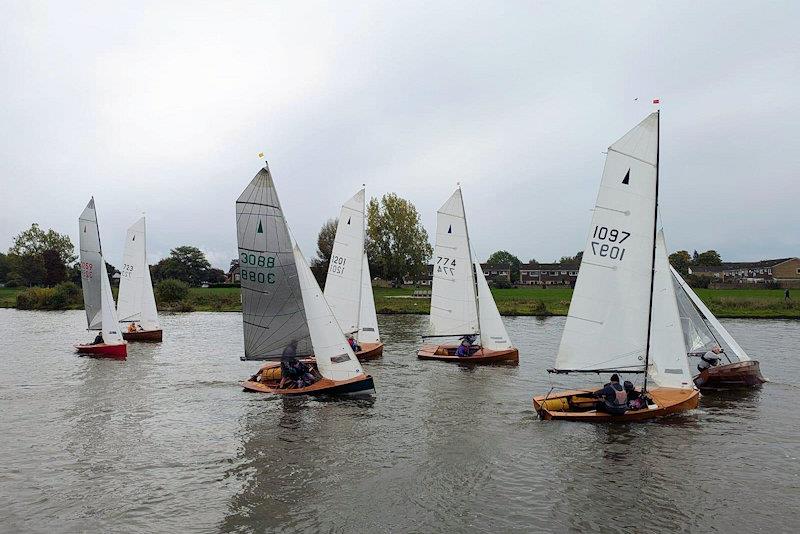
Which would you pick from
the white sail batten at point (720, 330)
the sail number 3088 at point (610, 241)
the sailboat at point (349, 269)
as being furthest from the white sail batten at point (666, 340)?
the sailboat at point (349, 269)

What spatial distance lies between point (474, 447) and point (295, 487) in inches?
221

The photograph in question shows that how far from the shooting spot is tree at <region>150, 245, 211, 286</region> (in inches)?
6120

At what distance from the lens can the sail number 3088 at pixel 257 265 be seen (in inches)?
842

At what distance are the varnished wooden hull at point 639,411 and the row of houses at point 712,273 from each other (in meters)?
97.7

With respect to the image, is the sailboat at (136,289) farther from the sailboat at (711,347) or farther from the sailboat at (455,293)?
the sailboat at (711,347)

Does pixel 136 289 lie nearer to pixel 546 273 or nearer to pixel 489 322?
pixel 489 322

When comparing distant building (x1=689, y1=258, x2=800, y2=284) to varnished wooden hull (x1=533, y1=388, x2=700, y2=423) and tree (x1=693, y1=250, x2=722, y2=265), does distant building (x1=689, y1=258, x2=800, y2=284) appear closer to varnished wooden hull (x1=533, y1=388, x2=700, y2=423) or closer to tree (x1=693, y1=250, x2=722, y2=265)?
tree (x1=693, y1=250, x2=722, y2=265)

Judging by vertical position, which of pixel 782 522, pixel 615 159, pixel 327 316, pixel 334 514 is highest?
pixel 615 159

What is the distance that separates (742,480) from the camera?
44.3 feet

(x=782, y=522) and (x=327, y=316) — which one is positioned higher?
(x=327, y=316)

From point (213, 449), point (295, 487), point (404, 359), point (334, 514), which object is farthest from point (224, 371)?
point (334, 514)

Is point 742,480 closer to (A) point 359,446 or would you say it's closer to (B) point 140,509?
(A) point 359,446

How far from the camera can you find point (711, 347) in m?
25.6

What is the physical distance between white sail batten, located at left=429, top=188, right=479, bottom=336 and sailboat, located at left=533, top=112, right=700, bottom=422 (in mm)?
12932
